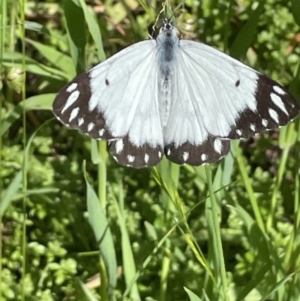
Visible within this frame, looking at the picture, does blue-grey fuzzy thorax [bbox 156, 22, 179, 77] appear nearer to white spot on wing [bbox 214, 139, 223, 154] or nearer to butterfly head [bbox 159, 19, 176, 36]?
butterfly head [bbox 159, 19, 176, 36]

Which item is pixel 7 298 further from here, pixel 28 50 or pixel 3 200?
pixel 28 50

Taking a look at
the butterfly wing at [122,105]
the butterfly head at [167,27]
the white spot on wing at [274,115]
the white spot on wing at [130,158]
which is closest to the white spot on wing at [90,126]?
the butterfly wing at [122,105]

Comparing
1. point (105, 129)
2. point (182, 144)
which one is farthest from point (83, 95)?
point (182, 144)

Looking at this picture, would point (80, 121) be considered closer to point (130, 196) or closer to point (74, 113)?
point (74, 113)

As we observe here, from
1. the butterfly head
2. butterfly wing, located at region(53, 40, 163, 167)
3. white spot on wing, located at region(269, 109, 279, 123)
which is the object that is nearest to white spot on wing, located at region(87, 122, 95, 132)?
butterfly wing, located at region(53, 40, 163, 167)

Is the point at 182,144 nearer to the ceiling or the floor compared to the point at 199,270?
nearer to the ceiling

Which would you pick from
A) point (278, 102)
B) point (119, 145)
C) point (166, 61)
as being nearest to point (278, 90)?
point (278, 102)

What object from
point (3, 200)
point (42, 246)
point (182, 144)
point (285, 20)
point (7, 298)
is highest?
point (285, 20)
